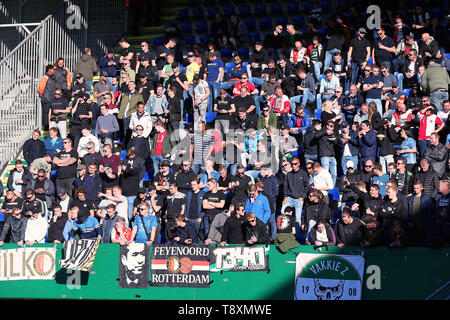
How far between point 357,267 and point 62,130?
9.58 m

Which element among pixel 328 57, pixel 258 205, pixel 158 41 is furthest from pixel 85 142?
pixel 328 57

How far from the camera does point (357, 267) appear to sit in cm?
1480

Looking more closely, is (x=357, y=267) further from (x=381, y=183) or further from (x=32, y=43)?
(x=32, y=43)

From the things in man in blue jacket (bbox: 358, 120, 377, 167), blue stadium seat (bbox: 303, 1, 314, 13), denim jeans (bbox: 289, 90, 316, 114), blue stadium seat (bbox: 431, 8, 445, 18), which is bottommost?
man in blue jacket (bbox: 358, 120, 377, 167)

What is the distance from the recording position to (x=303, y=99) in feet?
66.6

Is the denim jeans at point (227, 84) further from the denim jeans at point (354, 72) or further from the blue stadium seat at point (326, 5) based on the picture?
the blue stadium seat at point (326, 5)

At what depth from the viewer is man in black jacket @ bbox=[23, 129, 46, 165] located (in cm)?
2012

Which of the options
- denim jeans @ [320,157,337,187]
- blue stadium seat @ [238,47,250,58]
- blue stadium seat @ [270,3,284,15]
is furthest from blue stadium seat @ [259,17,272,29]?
denim jeans @ [320,157,337,187]

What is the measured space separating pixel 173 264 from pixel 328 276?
2986mm

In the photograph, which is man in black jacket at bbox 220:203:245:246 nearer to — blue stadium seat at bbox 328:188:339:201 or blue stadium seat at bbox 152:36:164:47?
blue stadium seat at bbox 328:188:339:201

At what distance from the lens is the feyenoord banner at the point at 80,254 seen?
15.9 metres

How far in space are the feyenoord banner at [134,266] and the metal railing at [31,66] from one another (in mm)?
6765

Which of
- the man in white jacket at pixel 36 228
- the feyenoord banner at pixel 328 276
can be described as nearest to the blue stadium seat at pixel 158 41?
the man in white jacket at pixel 36 228

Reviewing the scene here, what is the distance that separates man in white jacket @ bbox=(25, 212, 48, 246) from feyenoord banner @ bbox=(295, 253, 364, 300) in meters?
5.63
